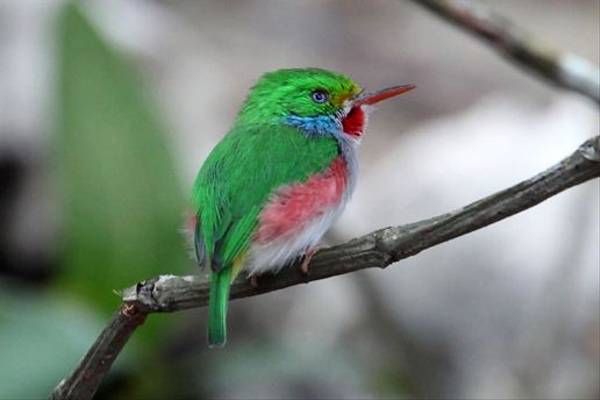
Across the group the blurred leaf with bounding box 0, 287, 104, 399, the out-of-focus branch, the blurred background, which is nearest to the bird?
the out-of-focus branch

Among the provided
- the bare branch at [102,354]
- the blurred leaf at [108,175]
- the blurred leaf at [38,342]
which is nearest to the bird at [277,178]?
the bare branch at [102,354]

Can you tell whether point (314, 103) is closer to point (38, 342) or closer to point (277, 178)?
point (277, 178)

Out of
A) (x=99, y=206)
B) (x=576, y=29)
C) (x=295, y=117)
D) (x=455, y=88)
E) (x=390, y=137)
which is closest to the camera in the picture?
(x=295, y=117)

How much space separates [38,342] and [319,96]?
1516 mm

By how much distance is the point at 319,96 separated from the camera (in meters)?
1.93

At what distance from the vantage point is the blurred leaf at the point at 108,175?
3436mm

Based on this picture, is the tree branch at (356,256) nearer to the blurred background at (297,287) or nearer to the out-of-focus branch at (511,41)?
the out-of-focus branch at (511,41)

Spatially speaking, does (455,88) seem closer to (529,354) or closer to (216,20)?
(216,20)

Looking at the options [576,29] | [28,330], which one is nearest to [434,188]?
[28,330]

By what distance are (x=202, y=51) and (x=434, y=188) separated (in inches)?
63.2

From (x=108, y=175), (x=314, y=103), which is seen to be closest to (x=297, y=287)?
(x=108, y=175)

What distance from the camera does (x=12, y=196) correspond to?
4324 millimetres

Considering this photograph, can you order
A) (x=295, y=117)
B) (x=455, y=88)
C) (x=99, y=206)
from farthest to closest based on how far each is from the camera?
(x=455, y=88) < (x=99, y=206) < (x=295, y=117)

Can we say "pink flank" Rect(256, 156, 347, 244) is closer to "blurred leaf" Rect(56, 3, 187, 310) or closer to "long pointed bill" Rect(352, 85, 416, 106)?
"long pointed bill" Rect(352, 85, 416, 106)
